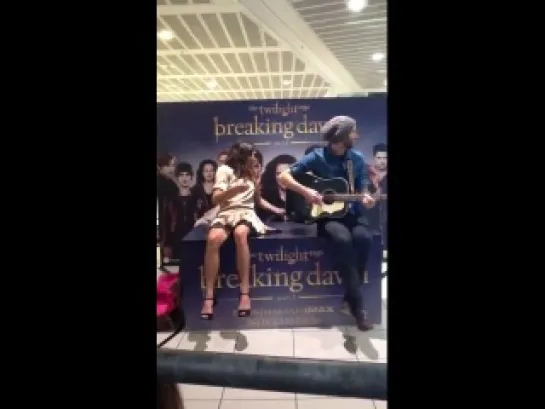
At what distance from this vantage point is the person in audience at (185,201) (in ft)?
5.79

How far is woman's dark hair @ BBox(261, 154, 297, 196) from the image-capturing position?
70.2 inches

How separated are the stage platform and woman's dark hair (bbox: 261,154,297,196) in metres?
0.22

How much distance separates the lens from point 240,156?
1783 millimetres

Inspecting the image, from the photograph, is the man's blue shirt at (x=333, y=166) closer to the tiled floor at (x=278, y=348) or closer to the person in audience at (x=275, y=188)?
the person in audience at (x=275, y=188)

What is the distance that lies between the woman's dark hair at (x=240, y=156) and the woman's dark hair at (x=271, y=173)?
0.27 feet

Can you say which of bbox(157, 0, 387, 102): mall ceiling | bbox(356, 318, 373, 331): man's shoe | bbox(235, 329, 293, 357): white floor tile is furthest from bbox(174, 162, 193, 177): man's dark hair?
bbox(356, 318, 373, 331): man's shoe

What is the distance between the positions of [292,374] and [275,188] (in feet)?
4.12

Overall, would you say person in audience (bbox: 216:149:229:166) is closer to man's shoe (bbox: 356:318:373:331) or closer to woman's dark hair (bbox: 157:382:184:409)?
man's shoe (bbox: 356:318:373:331)

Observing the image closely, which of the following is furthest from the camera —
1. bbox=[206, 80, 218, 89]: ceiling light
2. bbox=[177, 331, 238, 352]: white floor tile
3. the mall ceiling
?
bbox=[206, 80, 218, 89]: ceiling light

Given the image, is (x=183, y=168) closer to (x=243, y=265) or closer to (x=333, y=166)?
(x=243, y=265)

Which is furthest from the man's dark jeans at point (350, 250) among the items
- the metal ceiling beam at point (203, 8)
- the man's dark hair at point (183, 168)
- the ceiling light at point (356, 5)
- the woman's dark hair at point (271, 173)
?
the metal ceiling beam at point (203, 8)
